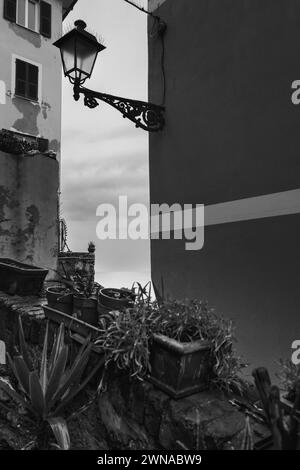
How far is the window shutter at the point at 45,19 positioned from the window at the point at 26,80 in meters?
1.43

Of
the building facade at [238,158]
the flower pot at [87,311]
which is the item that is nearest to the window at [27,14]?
the building facade at [238,158]

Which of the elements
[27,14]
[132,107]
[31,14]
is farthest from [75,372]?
[31,14]

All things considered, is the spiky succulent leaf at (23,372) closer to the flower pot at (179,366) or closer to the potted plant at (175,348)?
the potted plant at (175,348)

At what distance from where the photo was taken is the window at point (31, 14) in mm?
11047

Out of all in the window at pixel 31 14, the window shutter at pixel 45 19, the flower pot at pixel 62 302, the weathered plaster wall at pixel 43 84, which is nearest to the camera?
the flower pot at pixel 62 302

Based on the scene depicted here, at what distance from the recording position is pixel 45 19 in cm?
1190

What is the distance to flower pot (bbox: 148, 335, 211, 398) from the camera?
5.84 feet

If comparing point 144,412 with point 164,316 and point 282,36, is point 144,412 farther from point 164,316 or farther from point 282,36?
point 282,36

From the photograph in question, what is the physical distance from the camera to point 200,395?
185cm

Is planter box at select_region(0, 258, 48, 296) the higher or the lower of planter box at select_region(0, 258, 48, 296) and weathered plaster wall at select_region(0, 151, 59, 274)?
the lower

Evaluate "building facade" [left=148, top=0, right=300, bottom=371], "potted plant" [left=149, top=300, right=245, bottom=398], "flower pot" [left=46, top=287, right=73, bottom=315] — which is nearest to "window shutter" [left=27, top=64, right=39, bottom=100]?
"building facade" [left=148, top=0, right=300, bottom=371]

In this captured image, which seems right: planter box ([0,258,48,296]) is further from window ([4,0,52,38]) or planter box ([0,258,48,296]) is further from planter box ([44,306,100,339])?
window ([4,0,52,38])

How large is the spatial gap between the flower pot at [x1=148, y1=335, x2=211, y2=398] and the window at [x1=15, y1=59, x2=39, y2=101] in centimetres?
1142
